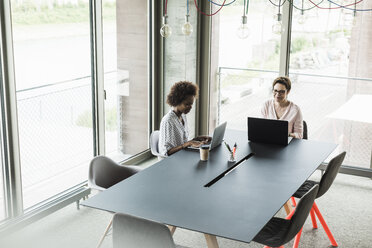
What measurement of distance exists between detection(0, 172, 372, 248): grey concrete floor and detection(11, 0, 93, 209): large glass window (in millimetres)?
340

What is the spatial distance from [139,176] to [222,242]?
3.42 feet

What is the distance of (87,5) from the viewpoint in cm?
500

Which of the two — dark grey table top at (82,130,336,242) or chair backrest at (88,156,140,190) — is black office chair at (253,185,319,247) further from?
chair backrest at (88,156,140,190)

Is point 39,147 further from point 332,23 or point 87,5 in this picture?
point 332,23

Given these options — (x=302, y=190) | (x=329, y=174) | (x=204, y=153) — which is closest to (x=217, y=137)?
(x=204, y=153)

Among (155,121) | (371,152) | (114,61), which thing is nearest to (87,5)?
(114,61)

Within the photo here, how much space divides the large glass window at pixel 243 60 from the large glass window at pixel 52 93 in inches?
77.3

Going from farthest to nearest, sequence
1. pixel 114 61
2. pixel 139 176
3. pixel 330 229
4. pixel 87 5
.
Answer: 1. pixel 114 61
2. pixel 87 5
3. pixel 330 229
4. pixel 139 176

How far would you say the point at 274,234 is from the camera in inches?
133

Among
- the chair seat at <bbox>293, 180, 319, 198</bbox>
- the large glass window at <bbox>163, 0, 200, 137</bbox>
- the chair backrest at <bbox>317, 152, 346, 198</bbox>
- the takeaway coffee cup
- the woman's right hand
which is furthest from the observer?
the large glass window at <bbox>163, 0, 200, 137</bbox>

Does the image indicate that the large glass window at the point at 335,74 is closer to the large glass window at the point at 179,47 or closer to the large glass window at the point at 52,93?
the large glass window at the point at 179,47

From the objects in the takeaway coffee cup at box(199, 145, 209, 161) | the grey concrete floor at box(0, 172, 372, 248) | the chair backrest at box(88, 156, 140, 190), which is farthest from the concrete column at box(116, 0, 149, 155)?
the takeaway coffee cup at box(199, 145, 209, 161)

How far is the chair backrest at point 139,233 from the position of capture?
282 centimetres

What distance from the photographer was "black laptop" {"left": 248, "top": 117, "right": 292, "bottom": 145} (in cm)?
446
